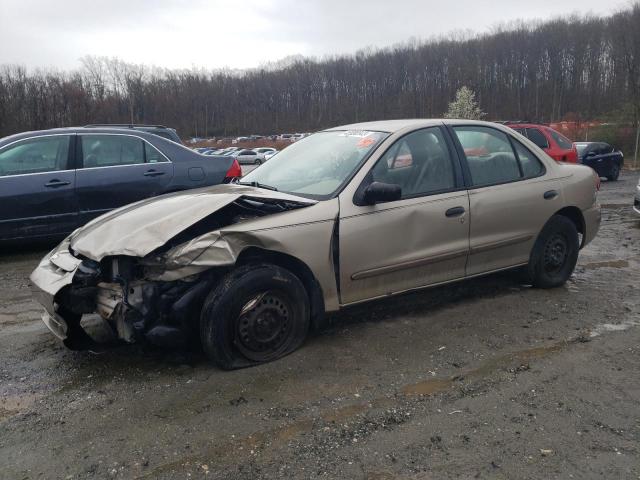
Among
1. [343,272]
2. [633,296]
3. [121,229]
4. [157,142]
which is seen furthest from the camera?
[157,142]

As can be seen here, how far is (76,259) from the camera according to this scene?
3.59 meters

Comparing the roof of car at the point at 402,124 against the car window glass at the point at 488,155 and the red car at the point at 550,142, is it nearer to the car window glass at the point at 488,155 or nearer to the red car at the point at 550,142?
the car window glass at the point at 488,155

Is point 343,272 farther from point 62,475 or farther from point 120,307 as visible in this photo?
point 62,475

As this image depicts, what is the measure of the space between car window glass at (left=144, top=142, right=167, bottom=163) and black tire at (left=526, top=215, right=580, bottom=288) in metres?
4.81

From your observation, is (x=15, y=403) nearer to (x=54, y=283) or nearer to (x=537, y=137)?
(x=54, y=283)

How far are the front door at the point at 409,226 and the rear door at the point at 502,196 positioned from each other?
0.50ft

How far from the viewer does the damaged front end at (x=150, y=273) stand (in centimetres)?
319

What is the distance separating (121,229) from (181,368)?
97 cm

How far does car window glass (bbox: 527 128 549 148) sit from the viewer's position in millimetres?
12132

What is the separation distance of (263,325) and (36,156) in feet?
15.2

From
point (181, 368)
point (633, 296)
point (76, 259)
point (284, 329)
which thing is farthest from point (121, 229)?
point (633, 296)

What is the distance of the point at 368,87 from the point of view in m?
104

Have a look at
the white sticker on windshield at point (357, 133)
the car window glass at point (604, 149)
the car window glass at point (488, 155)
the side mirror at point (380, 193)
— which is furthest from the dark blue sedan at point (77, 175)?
the car window glass at point (604, 149)

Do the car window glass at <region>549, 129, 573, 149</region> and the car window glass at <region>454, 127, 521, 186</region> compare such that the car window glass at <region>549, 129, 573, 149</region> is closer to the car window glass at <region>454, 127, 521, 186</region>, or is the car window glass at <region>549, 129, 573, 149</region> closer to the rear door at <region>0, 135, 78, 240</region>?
the car window glass at <region>454, 127, 521, 186</region>
